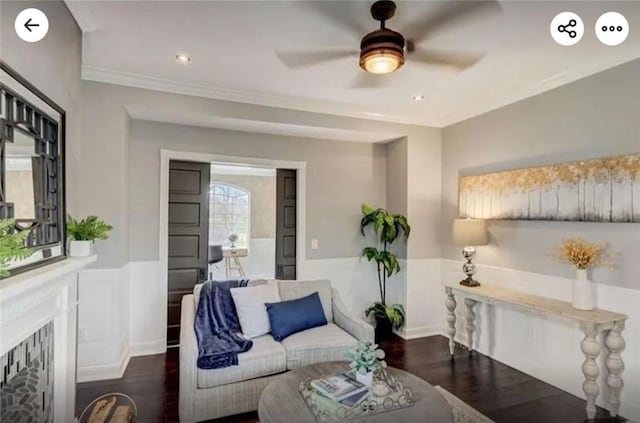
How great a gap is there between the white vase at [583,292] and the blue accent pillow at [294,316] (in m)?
2.05

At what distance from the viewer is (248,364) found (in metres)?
2.62

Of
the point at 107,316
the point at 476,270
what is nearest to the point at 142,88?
the point at 107,316

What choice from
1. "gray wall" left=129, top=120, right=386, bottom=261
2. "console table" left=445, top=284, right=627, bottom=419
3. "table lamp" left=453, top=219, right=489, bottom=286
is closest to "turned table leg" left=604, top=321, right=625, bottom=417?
"console table" left=445, top=284, right=627, bottom=419

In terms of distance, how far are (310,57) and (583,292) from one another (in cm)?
282

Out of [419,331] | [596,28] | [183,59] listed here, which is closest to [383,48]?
[596,28]

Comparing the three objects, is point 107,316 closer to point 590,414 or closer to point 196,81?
point 196,81

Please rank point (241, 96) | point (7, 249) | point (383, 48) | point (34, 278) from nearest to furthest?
point (7, 249), point (34, 278), point (383, 48), point (241, 96)

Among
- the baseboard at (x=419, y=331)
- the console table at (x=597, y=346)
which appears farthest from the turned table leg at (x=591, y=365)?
the baseboard at (x=419, y=331)

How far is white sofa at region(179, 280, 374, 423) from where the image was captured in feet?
8.04

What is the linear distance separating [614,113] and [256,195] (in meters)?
6.43

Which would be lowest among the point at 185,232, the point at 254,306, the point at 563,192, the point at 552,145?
the point at 254,306

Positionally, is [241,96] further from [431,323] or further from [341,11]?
[431,323]

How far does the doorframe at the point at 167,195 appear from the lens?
392cm

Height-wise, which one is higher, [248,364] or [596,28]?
[596,28]
